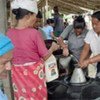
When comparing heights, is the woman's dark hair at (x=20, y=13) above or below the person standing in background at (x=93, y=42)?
above

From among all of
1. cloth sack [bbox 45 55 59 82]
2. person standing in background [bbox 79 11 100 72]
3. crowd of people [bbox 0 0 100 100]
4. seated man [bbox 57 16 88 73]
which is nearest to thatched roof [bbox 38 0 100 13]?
seated man [bbox 57 16 88 73]

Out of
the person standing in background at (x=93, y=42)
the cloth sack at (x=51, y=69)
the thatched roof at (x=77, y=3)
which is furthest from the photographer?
the thatched roof at (x=77, y=3)

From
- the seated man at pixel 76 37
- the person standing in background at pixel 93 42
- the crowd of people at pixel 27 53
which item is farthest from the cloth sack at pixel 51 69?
the seated man at pixel 76 37

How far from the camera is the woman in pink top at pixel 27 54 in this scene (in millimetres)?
3662

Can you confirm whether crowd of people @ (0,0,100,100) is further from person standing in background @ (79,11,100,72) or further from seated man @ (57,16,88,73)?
seated man @ (57,16,88,73)

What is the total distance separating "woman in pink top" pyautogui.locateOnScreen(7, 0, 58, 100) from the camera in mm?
3662

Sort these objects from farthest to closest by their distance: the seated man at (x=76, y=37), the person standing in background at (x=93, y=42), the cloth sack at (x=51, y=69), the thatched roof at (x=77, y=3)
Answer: the thatched roof at (x=77, y=3) < the seated man at (x=76, y=37) < the person standing in background at (x=93, y=42) < the cloth sack at (x=51, y=69)

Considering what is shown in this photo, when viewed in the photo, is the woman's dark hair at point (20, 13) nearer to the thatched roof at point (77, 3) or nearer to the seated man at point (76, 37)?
the seated man at point (76, 37)

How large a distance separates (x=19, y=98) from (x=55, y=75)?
550mm

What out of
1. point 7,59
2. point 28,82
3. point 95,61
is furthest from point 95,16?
point 7,59

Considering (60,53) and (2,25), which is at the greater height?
(2,25)

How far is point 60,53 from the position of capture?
5.36 meters

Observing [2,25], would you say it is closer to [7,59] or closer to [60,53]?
[60,53]

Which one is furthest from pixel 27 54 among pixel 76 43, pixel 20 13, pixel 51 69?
pixel 76 43
